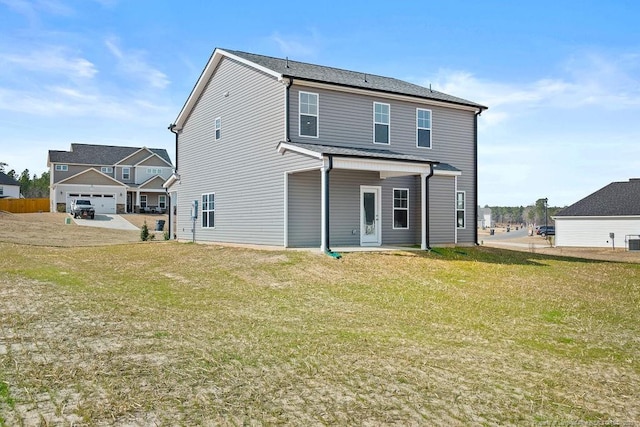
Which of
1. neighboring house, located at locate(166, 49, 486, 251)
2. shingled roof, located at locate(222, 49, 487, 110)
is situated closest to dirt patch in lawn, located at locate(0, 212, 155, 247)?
neighboring house, located at locate(166, 49, 486, 251)

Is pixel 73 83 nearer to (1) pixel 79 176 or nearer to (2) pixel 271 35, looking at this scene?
(2) pixel 271 35

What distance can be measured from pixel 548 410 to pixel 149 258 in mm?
16472

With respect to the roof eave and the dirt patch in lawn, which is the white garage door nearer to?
the dirt patch in lawn

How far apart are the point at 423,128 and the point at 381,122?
2.20m

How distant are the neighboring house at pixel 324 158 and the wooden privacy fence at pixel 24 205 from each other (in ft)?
134

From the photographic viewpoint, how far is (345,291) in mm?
11438

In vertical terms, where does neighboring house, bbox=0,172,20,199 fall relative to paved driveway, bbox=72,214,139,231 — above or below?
above

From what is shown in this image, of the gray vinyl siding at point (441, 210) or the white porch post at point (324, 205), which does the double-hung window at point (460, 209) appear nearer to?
the gray vinyl siding at point (441, 210)

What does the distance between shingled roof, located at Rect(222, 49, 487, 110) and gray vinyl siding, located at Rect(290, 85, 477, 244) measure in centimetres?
44

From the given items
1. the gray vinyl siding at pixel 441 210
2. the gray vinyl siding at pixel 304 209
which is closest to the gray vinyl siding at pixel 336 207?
the gray vinyl siding at pixel 304 209

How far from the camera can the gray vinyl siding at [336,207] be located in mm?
17750

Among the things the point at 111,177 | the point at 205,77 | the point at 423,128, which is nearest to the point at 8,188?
the point at 111,177

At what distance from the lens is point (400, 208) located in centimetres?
2016

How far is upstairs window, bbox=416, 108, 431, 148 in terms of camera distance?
21141mm
